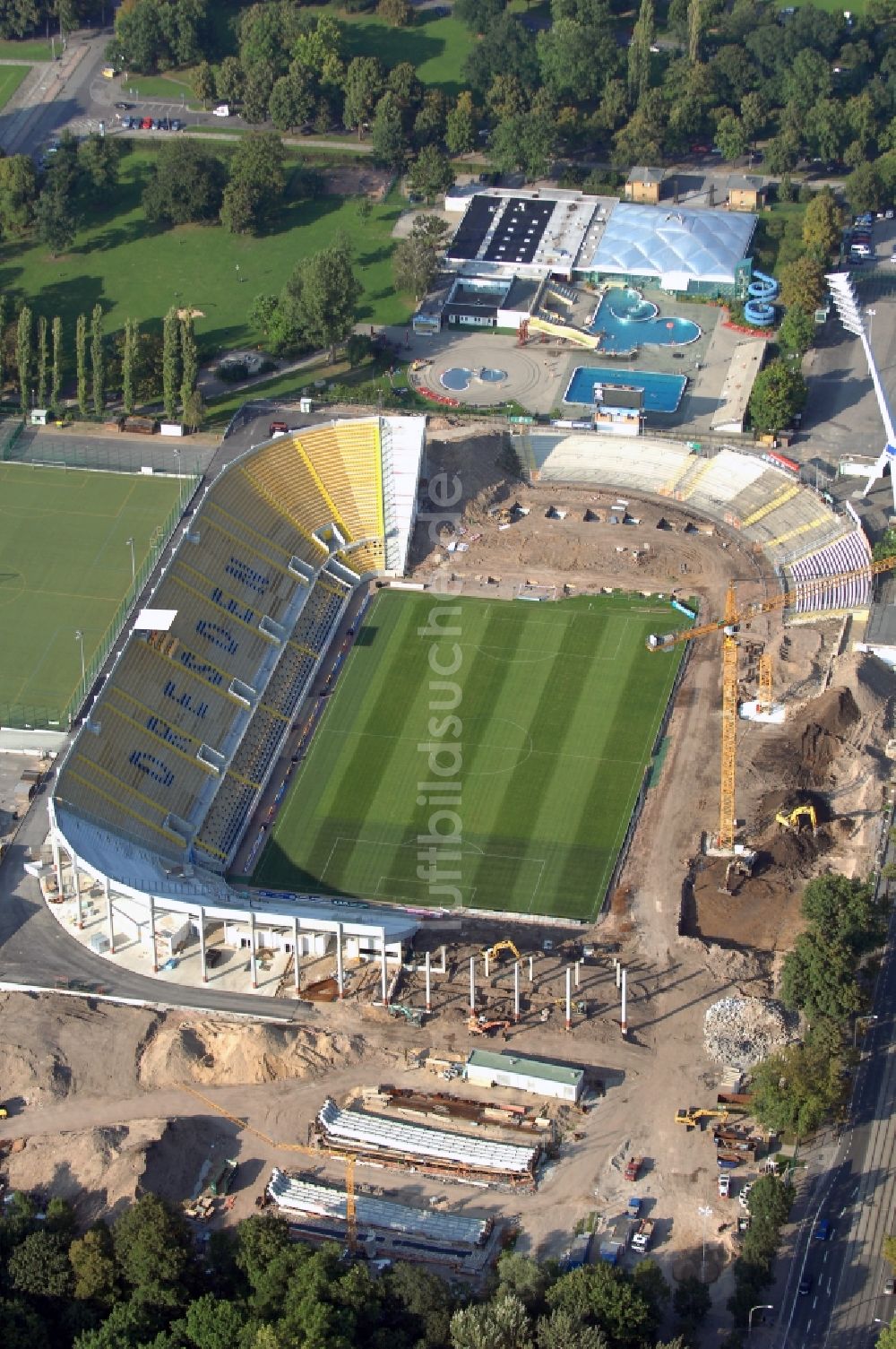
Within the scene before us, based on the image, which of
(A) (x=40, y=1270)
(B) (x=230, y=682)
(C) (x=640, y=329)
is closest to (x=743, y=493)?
(C) (x=640, y=329)

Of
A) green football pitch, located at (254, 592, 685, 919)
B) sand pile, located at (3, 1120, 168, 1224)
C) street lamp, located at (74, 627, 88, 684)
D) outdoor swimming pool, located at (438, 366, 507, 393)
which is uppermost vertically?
sand pile, located at (3, 1120, 168, 1224)

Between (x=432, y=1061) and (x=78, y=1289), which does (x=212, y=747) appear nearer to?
(x=432, y=1061)

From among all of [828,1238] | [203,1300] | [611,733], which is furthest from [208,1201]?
[611,733]

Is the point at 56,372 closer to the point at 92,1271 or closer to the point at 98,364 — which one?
the point at 98,364

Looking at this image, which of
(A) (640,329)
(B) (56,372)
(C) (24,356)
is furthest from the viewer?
(A) (640,329)

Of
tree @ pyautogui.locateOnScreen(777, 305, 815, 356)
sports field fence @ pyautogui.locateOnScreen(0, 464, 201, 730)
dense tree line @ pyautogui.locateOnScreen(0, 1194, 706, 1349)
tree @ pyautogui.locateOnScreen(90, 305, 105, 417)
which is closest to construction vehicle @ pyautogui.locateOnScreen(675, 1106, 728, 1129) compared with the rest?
dense tree line @ pyautogui.locateOnScreen(0, 1194, 706, 1349)

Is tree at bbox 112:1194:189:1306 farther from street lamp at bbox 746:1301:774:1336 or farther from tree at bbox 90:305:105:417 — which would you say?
tree at bbox 90:305:105:417

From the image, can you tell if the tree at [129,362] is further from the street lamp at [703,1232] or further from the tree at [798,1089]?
the street lamp at [703,1232]
